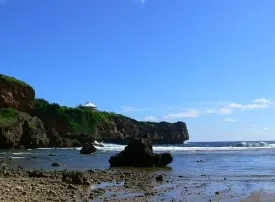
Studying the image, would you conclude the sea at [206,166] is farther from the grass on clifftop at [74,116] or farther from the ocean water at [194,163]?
the grass on clifftop at [74,116]

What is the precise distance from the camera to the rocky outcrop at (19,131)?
308 ft

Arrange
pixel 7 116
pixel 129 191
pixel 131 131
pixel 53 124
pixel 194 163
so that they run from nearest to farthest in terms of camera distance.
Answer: pixel 129 191, pixel 194 163, pixel 7 116, pixel 53 124, pixel 131 131

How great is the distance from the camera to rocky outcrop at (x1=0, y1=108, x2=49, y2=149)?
93.9m

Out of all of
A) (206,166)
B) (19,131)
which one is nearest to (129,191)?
(206,166)

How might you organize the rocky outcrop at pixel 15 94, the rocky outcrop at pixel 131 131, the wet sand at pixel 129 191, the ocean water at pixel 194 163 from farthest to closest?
the rocky outcrop at pixel 131 131 → the rocky outcrop at pixel 15 94 → the ocean water at pixel 194 163 → the wet sand at pixel 129 191

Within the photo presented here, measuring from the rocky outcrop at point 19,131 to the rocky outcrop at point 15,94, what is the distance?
284 inches

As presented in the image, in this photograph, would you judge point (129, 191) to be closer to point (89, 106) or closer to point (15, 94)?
point (15, 94)

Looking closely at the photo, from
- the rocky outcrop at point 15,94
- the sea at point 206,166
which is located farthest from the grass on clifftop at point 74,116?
the sea at point 206,166

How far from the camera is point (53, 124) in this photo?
141750mm

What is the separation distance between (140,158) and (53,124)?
104 meters

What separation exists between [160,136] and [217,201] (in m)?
178

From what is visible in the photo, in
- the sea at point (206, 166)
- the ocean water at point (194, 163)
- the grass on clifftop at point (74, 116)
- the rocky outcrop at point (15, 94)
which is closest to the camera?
the sea at point (206, 166)

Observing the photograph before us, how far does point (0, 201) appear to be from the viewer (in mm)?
14758

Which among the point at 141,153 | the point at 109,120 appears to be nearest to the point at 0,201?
the point at 141,153
